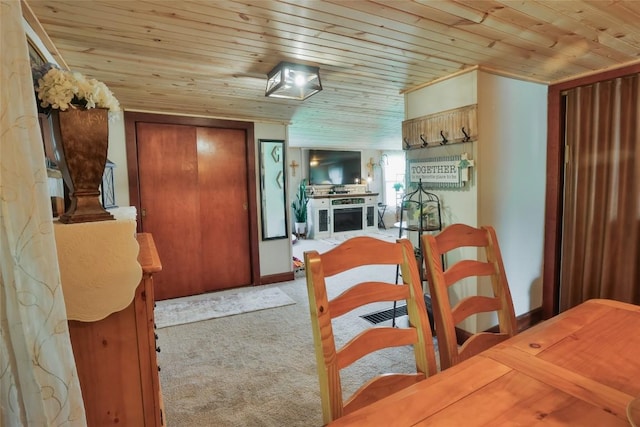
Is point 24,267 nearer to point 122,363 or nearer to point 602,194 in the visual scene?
point 122,363

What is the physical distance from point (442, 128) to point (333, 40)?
113cm

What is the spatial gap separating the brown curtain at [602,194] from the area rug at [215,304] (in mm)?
2539

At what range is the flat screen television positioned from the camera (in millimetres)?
7527

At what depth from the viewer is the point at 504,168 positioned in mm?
2537

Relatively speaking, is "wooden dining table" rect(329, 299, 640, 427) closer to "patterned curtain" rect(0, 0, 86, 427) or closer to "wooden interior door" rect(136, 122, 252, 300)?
"patterned curtain" rect(0, 0, 86, 427)

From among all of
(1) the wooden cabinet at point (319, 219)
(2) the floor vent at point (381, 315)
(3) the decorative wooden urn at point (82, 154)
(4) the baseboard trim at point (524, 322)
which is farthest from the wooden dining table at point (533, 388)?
(1) the wooden cabinet at point (319, 219)

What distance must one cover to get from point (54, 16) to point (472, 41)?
2093mm

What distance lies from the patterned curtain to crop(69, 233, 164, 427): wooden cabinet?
0.30 metres

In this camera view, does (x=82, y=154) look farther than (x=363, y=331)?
Yes

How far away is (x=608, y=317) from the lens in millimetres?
1195

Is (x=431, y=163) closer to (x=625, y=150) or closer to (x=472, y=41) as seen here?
(x=472, y=41)

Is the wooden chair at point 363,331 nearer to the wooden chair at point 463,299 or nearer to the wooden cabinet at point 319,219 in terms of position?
the wooden chair at point 463,299

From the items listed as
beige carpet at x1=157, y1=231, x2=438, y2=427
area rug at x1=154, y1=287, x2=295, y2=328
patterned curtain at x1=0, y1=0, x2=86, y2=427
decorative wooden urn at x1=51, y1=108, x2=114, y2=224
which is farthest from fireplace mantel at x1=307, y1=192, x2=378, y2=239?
patterned curtain at x1=0, y1=0, x2=86, y2=427

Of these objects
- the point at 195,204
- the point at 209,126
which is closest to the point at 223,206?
the point at 195,204
